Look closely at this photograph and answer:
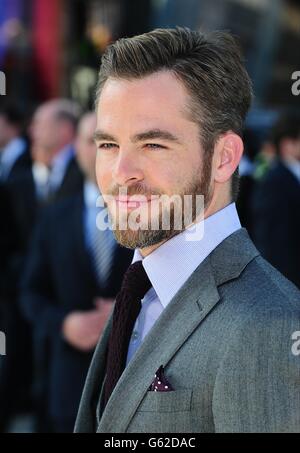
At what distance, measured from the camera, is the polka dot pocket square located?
180 cm

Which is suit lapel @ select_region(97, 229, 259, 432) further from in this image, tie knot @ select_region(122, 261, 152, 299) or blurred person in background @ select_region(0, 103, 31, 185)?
blurred person in background @ select_region(0, 103, 31, 185)

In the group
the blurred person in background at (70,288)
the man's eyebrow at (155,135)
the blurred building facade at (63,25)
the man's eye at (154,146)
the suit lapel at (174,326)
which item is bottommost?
the suit lapel at (174,326)

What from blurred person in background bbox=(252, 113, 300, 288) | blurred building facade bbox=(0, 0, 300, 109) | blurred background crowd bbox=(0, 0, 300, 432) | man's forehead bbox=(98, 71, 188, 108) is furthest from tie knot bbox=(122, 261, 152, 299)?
blurred building facade bbox=(0, 0, 300, 109)

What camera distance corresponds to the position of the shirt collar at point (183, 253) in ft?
6.50

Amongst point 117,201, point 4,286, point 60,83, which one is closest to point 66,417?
point 4,286

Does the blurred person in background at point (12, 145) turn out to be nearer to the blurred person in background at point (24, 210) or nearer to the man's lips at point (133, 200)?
the blurred person in background at point (24, 210)

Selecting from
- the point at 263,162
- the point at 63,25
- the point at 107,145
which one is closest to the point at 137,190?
the point at 107,145

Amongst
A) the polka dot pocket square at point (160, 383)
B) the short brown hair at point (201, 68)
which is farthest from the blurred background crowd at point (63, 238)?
the polka dot pocket square at point (160, 383)

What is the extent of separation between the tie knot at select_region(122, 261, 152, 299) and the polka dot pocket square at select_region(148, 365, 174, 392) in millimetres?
299

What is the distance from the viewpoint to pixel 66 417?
4020mm

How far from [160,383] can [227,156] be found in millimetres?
560

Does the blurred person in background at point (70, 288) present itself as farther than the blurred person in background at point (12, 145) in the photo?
No

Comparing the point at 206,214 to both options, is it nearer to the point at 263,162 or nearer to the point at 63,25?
the point at 263,162

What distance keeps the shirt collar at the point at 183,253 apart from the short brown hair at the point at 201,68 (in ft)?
0.52
